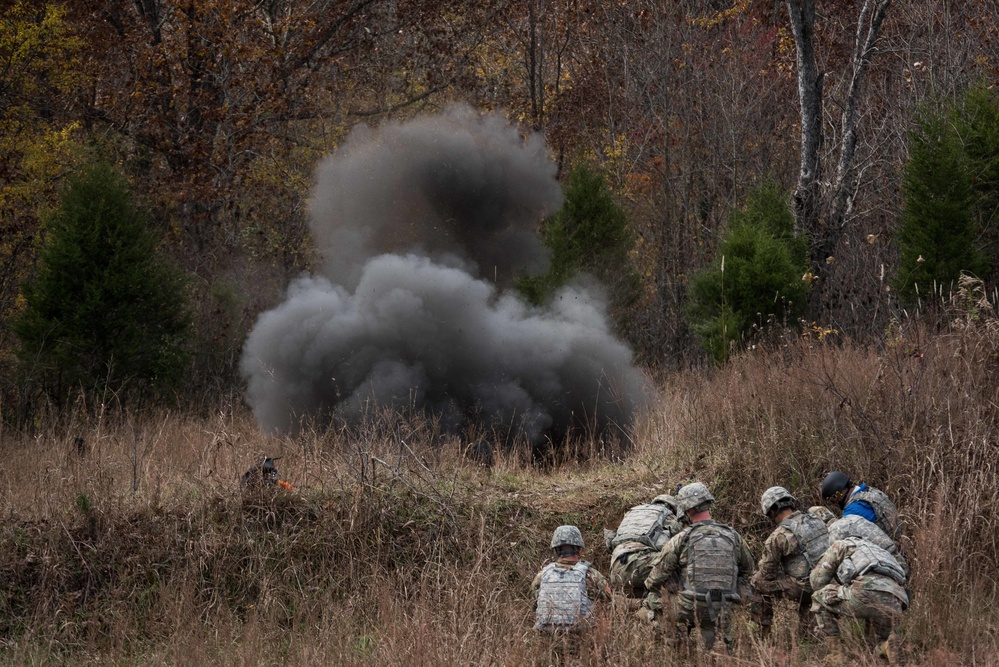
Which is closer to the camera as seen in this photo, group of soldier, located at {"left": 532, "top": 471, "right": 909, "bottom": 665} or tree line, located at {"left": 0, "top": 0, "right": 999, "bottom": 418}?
group of soldier, located at {"left": 532, "top": 471, "right": 909, "bottom": 665}

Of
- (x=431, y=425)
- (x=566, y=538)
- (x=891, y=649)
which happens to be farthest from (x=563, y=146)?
(x=891, y=649)

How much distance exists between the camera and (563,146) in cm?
2672

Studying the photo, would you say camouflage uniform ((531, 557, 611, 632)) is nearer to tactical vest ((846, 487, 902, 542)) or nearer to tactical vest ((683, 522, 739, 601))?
tactical vest ((683, 522, 739, 601))

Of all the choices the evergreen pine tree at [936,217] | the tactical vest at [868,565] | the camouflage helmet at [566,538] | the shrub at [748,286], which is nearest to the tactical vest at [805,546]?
the tactical vest at [868,565]

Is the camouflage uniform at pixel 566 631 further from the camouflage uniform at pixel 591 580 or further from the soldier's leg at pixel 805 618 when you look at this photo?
the soldier's leg at pixel 805 618

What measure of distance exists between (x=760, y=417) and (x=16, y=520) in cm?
702

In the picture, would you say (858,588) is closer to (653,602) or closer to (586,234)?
(653,602)

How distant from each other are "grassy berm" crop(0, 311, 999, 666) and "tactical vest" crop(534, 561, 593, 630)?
191mm

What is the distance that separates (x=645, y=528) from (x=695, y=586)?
106 cm

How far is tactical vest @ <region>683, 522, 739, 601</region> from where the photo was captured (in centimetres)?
766

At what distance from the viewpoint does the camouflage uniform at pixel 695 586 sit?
7.66 meters

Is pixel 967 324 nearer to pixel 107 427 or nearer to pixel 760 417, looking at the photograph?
pixel 760 417

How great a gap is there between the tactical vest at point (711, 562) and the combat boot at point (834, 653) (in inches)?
29.5

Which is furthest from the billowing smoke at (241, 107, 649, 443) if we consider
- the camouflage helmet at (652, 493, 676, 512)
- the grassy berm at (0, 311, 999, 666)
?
the camouflage helmet at (652, 493, 676, 512)
